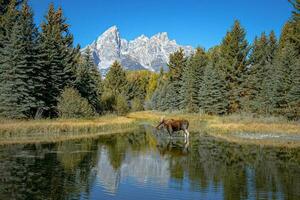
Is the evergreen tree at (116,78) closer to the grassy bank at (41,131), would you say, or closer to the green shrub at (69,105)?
the green shrub at (69,105)

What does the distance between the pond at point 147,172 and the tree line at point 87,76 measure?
52.9 ft

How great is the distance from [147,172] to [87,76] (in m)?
43.2

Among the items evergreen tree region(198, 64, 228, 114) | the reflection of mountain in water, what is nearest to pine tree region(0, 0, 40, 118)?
the reflection of mountain in water

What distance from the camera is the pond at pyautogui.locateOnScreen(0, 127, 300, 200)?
13.0 m

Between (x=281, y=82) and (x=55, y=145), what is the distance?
31997 mm

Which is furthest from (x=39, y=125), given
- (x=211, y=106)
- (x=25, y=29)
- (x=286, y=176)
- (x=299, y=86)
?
(x=211, y=106)

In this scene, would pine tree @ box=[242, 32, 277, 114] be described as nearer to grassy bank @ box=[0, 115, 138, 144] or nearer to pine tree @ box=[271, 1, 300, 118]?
pine tree @ box=[271, 1, 300, 118]

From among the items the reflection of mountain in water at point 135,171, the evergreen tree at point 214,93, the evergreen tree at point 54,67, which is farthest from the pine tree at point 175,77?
the reflection of mountain in water at point 135,171

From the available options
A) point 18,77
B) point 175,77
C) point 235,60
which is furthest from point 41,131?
point 175,77

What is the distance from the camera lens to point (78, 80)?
5284 centimetres

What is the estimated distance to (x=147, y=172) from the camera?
56.1 feet

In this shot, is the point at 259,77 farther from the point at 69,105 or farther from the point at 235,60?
the point at 69,105

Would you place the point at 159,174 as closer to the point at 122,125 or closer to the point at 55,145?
the point at 55,145

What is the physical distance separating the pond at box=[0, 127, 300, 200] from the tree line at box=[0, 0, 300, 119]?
52.9 ft
